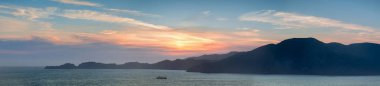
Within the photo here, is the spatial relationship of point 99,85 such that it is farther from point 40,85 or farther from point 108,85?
point 40,85

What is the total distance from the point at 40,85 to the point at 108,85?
30.2 meters

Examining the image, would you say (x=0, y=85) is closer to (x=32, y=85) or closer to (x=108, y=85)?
(x=32, y=85)

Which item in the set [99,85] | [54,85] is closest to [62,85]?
[54,85]

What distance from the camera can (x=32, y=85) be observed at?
199 meters

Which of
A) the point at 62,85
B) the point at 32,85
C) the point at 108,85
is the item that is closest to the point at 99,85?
the point at 108,85

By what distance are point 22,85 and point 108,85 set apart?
38.2 metres

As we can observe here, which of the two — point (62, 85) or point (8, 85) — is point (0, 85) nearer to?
point (8, 85)

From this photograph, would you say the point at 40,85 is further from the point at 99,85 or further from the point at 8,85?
the point at 99,85

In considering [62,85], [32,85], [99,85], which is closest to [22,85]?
[32,85]

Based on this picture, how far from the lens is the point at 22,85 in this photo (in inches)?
Result: 7849

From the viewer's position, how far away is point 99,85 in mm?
199250

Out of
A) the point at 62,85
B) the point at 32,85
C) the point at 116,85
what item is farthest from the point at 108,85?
the point at 32,85

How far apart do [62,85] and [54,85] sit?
3466 millimetres

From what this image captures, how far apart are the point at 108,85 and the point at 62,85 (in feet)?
66.9
